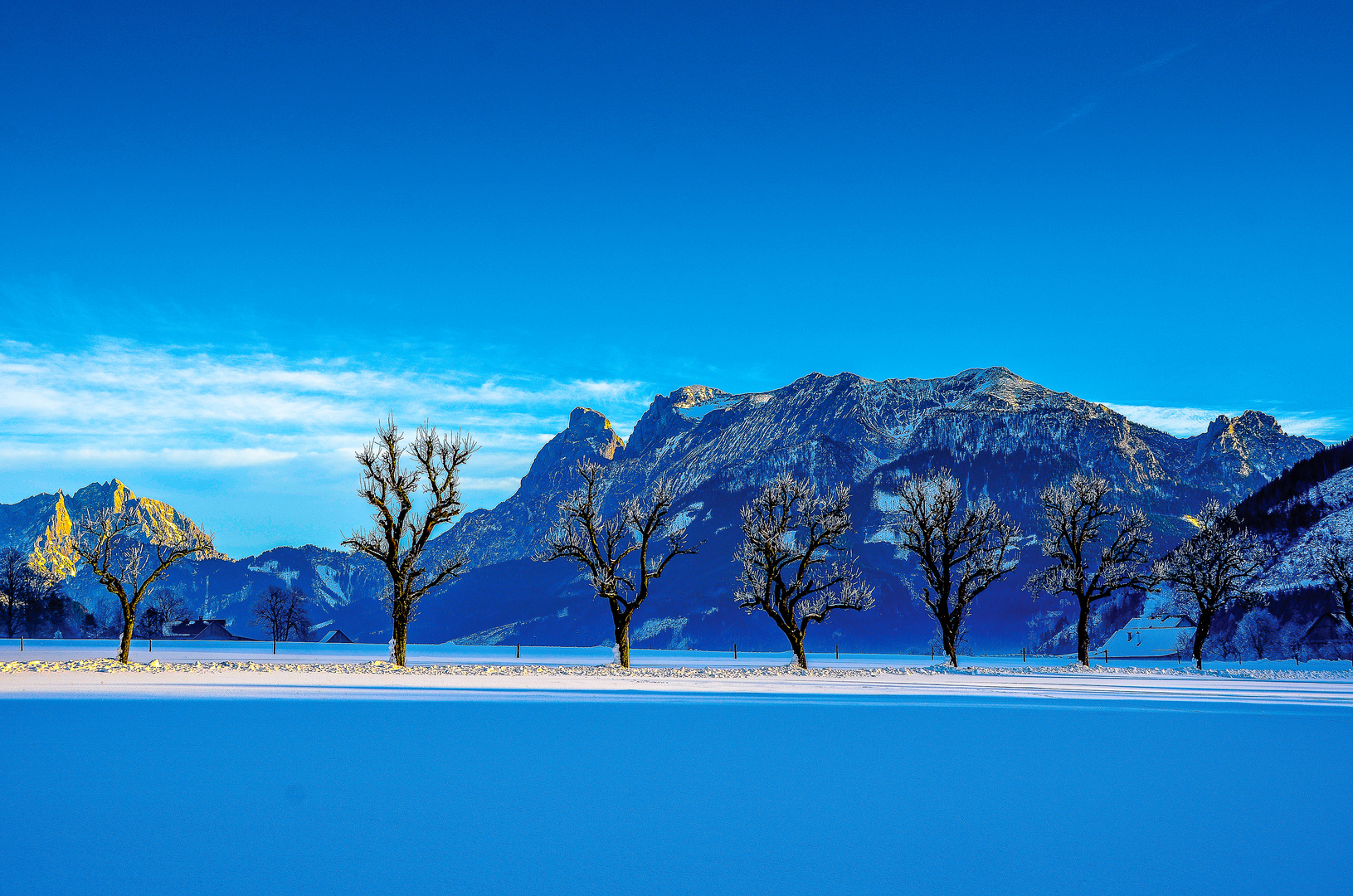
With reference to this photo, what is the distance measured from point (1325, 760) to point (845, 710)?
36.0 feet

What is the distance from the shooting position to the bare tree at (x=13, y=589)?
414ft

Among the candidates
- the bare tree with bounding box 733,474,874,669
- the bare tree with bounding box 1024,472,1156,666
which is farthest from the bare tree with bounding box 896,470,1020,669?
the bare tree with bounding box 733,474,874,669

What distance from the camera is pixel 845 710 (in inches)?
950

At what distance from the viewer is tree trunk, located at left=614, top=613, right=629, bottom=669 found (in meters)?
51.7

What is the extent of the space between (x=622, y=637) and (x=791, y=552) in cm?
1167

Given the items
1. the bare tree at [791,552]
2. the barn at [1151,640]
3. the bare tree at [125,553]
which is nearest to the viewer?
the bare tree at [125,553]

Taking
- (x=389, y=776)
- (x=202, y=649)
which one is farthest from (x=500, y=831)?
(x=202, y=649)

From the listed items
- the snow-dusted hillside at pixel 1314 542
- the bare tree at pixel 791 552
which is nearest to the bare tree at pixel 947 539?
the bare tree at pixel 791 552

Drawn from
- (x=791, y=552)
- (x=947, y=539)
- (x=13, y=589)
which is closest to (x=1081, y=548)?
(x=947, y=539)

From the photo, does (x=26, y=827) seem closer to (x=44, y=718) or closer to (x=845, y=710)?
(x=44, y=718)

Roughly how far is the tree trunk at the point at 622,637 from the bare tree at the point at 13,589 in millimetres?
106740

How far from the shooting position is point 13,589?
5192 inches

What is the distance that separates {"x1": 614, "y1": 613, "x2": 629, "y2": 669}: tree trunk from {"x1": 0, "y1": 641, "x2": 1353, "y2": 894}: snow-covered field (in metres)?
27.8

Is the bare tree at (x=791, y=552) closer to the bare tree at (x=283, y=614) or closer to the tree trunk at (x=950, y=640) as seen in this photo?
the tree trunk at (x=950, y=640)
